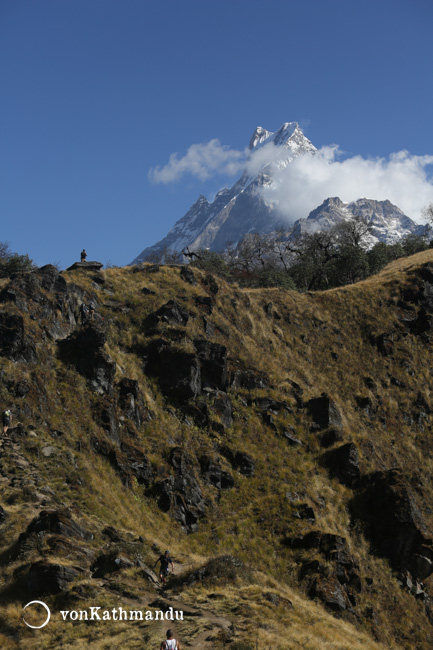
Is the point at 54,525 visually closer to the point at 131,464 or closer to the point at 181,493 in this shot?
the point at 131,464

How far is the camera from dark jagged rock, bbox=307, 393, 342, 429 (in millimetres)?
38781

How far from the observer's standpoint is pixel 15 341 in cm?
2881

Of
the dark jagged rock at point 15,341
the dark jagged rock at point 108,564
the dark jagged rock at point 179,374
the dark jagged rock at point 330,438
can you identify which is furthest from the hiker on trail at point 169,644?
the dark jagged rock at point 330,438

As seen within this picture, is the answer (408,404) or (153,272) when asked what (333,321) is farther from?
(153,272)

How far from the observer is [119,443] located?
29.0 metres

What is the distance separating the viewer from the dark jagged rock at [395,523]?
3048cm

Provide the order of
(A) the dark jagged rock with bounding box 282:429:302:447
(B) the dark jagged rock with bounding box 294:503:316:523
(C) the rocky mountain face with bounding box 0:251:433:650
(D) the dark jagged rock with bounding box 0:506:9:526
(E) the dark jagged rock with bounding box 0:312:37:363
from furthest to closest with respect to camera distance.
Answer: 1. (A) the dark jagged rock with bounding box 282:429:302:447
2. (B) the dark jagged rock with bounding box 294:503:316:523
3. (E) the dark jagged rock with bounding box 0:312:37:363
4. (D) the dark jagged rock with bounding box 0:506:9:526
5. (C) the rocky mountain face with bounding box 0:251:433:650

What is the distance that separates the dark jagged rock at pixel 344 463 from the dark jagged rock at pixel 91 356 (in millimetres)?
16842

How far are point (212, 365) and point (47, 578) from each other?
74.5 ft

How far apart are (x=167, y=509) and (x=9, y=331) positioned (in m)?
13.8

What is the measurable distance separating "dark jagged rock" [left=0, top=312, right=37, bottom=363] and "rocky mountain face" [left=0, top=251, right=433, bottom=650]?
85 mm

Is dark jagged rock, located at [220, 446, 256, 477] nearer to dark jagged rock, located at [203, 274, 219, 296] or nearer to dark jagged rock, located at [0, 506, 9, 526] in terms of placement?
dark jagged rock, located at [0, 506, 9, 526]

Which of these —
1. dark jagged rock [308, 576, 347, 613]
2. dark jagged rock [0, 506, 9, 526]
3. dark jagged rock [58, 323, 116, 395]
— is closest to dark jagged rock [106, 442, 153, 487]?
dark jagged rock [58, 323, 116, 395]

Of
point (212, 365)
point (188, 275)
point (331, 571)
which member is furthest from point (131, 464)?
point (188, 275)
